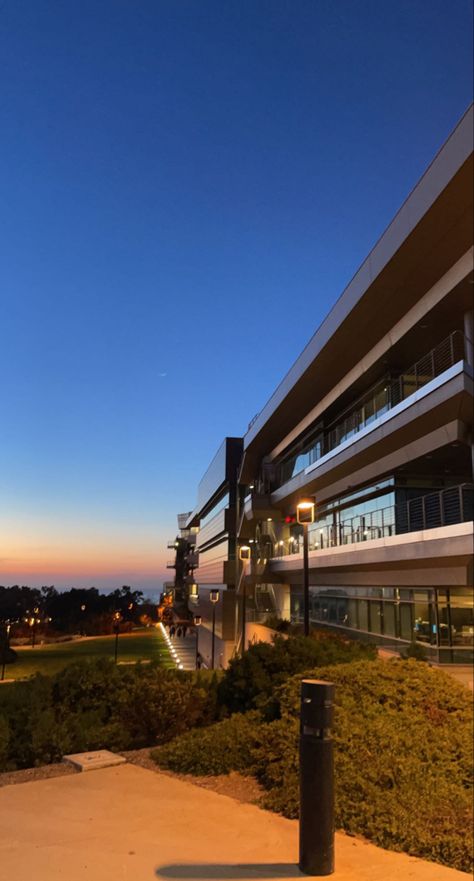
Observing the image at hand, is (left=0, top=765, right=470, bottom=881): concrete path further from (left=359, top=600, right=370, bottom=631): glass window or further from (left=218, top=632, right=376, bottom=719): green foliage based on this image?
(left=218, top=632, right=376, bottom=719): green foliage

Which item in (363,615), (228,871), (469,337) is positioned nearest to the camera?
(469,337)

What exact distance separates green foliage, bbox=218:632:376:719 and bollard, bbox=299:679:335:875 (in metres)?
2.36

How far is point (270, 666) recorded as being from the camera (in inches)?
308

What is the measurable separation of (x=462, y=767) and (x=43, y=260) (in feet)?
19.9

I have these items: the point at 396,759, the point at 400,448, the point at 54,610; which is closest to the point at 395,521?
the point at 400,448

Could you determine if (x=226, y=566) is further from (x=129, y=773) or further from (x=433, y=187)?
(x=433, y=187)

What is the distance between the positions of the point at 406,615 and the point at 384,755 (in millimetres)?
2271

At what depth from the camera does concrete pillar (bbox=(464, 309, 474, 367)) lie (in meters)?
2.15

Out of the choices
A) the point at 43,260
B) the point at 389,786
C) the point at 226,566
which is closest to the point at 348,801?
the point at 389,786

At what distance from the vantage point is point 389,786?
4.85m

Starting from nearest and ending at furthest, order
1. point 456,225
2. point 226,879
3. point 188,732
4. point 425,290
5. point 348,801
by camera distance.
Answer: point 456,225, point 425,290, point 226,879, point 348,801, point 188,732

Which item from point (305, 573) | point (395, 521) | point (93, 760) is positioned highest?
point (395, 521)

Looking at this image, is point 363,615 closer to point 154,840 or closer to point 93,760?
point 154,840

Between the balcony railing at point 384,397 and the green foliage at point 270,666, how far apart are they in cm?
199
